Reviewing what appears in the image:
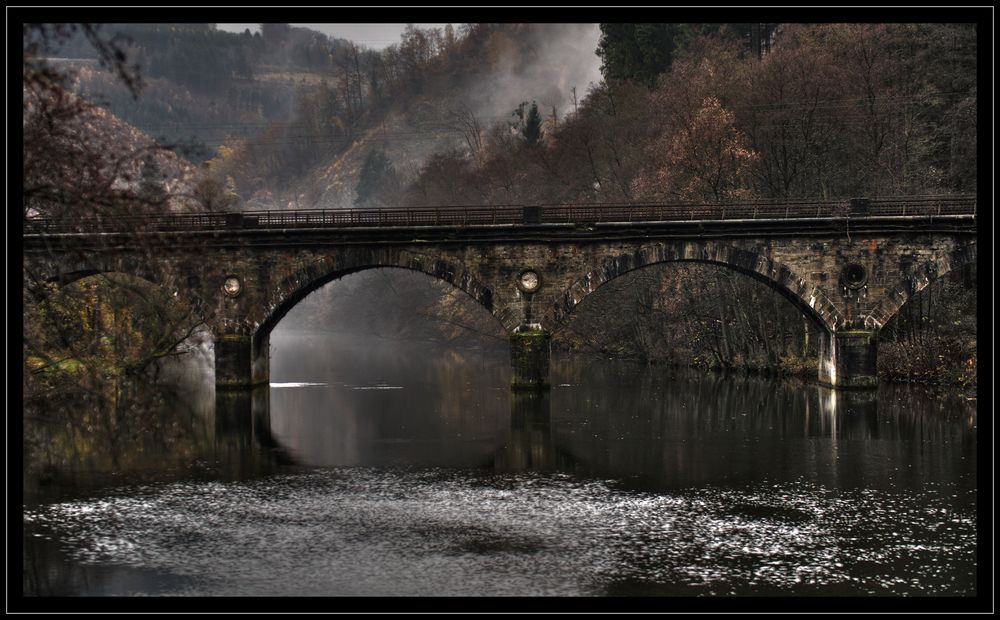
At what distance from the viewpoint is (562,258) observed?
3969 cm

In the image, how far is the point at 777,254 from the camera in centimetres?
3903

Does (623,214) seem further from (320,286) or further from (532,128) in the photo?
Answer: (532,128)

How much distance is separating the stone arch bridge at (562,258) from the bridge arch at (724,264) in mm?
51

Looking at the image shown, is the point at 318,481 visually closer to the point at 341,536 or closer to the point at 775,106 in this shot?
the point at 341,536

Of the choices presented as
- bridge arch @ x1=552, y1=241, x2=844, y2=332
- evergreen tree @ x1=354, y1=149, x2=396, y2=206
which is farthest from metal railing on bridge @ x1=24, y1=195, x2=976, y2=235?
evergreen tree @ x1=354, y1=149, x2=396, y2=206

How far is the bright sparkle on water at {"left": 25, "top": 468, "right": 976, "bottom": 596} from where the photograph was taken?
14.5 meters

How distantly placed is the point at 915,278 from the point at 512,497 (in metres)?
24.0

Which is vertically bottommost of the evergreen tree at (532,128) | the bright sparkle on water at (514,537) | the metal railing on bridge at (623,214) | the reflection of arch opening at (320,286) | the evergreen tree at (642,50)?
the bright sparkle on water at (514,537)

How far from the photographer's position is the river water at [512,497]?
14883 mm

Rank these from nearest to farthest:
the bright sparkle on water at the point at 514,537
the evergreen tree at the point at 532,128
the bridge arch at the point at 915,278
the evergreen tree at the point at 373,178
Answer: the bright sparkle on water at the point at 514,537, the bridge arch at the point at 915,278, the evergreen tree at the point at 532,128, the evergreen tree at the point at 373,178

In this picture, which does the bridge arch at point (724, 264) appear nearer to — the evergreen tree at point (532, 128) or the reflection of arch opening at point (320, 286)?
the reflection of arch opening at point (320, 286)

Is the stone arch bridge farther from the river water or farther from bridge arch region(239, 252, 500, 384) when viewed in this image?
the river water

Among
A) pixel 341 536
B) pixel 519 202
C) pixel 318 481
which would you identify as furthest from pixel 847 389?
pixel 519 202

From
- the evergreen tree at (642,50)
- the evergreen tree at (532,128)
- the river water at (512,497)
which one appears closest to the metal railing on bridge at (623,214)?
the river water at (512,497)
